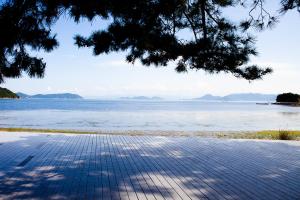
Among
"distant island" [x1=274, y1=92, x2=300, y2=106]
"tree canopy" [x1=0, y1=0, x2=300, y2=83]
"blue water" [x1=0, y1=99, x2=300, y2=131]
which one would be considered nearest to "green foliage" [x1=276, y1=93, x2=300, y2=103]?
"distant island" [x1=274, y1=92, x2=300, y2=106]

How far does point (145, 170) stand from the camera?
22.3 feet

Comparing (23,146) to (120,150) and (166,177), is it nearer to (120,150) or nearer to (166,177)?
(120,150)

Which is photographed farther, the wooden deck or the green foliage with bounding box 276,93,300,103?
the green foliage with bounding box 276,93,300,103

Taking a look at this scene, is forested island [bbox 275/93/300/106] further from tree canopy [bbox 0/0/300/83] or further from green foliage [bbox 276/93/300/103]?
tree canopy [bbox 0/0/300/83]

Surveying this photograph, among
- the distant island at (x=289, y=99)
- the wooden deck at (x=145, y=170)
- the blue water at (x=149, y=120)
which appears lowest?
the blue water at (x=149, y=120)

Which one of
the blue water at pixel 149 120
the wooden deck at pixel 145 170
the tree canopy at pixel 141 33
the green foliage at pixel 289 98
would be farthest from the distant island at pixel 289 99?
the tree canopy at pixel 141 33

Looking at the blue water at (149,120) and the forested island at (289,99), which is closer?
the blue water at (149,120)

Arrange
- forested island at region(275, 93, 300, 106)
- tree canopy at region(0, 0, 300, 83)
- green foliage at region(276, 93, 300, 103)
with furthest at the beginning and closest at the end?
green foliage at region(276, 93, 300, 103) < forested island at region(275, 93, 300, 106) < tree canopy at region(0, 0, 300, 83)

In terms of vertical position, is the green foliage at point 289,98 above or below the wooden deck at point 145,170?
above

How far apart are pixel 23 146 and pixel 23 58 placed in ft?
19.1

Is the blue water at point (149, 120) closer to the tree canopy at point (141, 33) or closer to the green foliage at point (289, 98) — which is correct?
the tree canopy at point (141, 33)

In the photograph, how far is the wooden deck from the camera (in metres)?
5.16

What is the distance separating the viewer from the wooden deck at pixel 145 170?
516 centimetres

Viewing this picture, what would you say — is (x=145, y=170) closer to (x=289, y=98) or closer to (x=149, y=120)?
(x=149, y=120)
